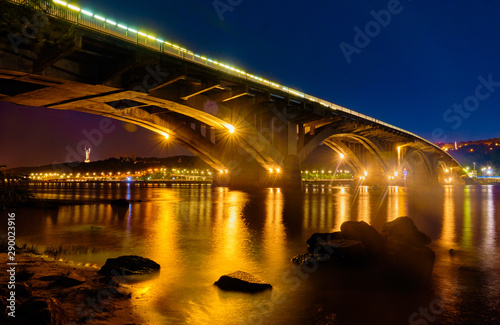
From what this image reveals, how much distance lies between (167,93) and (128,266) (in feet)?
93.2

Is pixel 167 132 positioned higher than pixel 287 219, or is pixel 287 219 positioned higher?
pixel 167 132

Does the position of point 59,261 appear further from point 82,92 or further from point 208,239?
point 82,92

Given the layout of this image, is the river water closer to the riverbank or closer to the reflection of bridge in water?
the riverbank

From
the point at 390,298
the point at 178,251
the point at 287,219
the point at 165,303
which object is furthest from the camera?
the point at 287,219

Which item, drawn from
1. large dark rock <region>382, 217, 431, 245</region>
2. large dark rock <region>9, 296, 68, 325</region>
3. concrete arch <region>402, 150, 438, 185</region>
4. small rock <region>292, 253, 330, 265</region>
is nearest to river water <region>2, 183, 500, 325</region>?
small rock <region>292, 253, 330, 265</region>

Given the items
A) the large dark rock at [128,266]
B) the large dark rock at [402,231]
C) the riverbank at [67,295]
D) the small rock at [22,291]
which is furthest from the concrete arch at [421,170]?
the small rock at [22,291]

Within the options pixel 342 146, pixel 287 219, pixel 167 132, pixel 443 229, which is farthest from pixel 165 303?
pixel 342 146

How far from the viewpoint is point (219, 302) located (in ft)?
22.0

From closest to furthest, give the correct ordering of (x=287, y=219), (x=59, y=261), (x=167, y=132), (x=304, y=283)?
(x=304, y=283) → (x=59, y=261) → (x=287, y=219) → (x=167, y=132)

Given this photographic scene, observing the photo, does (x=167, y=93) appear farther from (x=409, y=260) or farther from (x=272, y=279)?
(x=409, y=260)

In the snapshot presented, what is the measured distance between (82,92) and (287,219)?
2078cm

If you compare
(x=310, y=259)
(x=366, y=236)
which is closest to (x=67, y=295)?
(x=310, y=259)

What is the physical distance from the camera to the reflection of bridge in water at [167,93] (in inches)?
829

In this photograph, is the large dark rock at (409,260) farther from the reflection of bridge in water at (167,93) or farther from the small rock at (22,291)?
the reflection of bridge in water at (167,93)
